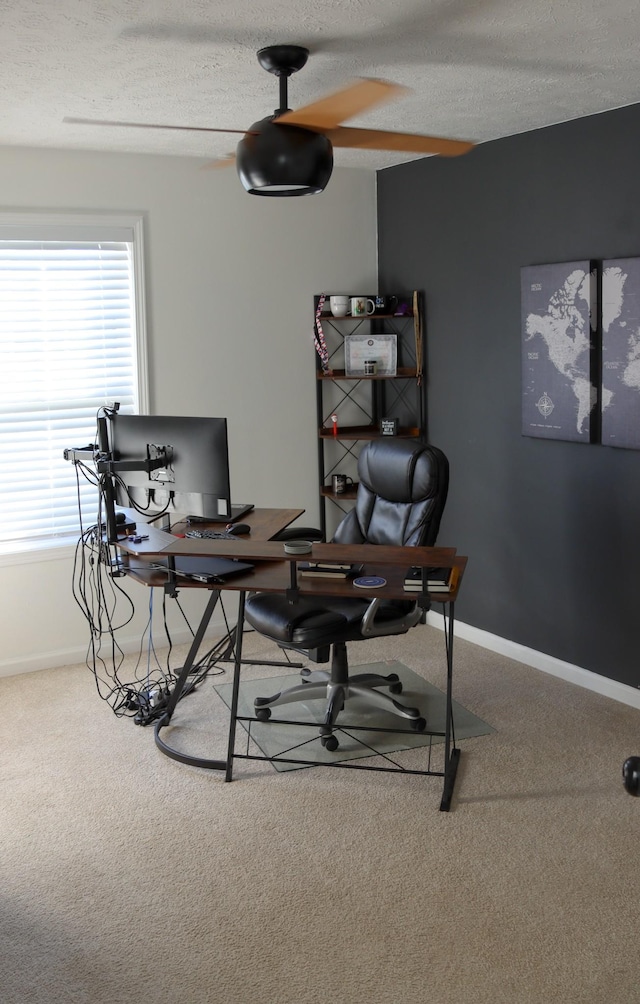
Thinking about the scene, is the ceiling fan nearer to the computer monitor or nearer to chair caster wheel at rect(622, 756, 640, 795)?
the computer monitor

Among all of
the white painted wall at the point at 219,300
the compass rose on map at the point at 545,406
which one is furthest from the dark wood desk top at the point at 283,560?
the white painted wall at the point at 219,300

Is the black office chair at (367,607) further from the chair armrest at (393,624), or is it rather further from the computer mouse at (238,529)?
the computer mouse at (238,529)

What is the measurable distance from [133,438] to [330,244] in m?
2.08

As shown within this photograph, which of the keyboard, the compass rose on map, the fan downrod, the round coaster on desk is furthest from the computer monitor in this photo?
the compass rose on map

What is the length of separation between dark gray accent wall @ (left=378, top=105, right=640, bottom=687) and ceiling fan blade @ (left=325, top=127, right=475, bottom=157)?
1262mm

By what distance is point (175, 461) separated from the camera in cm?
362

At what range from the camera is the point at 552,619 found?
4465mm

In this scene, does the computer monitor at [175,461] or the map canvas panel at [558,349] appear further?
the map canvas panel at [558,349]

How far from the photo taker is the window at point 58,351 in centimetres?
451

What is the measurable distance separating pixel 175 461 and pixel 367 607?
948 millimetres

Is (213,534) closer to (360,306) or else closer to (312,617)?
(312,617)

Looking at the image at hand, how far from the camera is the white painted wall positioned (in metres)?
4.63

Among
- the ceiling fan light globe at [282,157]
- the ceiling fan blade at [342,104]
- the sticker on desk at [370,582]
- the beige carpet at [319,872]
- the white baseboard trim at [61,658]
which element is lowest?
the beige carpet at [319,872]

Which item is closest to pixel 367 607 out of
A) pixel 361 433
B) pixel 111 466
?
pixel 111 466
